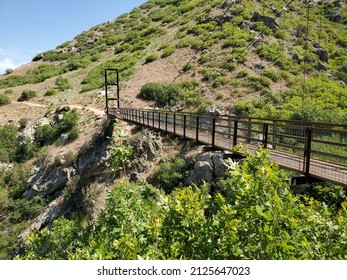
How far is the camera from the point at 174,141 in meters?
19.2

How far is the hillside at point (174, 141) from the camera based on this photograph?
3838 millimetres

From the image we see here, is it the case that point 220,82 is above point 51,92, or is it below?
above

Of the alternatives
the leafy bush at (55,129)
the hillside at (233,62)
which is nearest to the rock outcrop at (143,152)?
the hillside at (233,62)

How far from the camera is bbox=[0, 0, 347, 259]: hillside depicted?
12.6 feet

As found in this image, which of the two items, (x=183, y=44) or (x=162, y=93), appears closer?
(x=162, y=93)

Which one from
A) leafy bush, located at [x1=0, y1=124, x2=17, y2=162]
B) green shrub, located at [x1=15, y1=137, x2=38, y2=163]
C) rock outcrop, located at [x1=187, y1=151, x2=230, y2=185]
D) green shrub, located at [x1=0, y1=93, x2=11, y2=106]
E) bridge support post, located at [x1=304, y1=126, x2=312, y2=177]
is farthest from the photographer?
green shrub, located at [x1=0, y1=93, x2=11, y2=106]

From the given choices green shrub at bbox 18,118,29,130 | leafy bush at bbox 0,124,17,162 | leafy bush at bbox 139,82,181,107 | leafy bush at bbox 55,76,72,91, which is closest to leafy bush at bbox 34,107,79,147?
leafy bush at bbox 0,124,17,162

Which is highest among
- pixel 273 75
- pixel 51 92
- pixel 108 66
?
pixel 108 66

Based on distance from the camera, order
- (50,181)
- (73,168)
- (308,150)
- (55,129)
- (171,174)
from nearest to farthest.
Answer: (308,150), (171,174), (50,181), (73,168), (55,129)

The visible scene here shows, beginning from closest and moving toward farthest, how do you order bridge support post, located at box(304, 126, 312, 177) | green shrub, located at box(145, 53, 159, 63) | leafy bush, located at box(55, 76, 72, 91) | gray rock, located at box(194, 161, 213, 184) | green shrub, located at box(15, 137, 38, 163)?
bridge support post, located at box(304, 126, 312, 177) < gray rock, located at box(194, 161, 213, 184) < green shrub, located at box(15, 137, 38, 163) < green shrub, located at box(145, 53, 159, 63) < leafy bush, located at box(55, 76, 72, 91)

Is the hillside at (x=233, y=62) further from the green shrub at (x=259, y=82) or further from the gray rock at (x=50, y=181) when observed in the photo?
the gray rock at (x=50, y=181)

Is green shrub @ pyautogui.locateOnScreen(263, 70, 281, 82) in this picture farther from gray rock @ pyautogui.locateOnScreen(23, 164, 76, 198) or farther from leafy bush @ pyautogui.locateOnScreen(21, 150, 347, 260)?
leafy bush @ pyautogui.locateOnScreen(21, 150, 347, 260)

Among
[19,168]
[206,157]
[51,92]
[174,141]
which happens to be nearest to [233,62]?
[174,141]

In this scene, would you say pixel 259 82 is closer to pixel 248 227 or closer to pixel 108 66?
pixel 248 227
